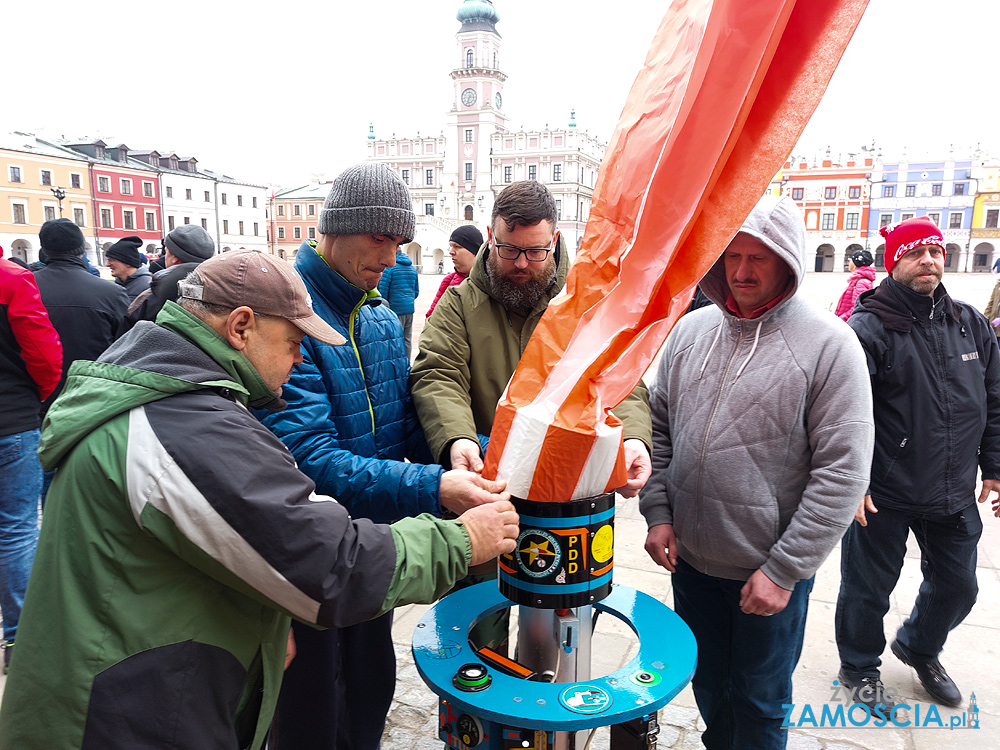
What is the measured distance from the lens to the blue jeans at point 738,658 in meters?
2.17

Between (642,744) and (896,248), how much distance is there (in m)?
2.83

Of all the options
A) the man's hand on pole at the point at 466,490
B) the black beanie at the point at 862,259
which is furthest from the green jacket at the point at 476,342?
the black beanie at the point at 862,259

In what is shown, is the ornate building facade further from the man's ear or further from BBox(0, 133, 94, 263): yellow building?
the man's ear

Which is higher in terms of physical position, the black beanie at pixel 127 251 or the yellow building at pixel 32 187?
the yellow building at pixel 32 187

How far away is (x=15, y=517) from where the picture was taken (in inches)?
139

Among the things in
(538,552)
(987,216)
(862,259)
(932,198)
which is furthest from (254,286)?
(932,198)

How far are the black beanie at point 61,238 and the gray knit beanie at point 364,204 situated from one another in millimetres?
3299

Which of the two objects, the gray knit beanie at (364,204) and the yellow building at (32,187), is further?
the yellow building at (32,187)

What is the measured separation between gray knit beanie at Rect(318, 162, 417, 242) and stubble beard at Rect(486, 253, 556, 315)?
0.40 m

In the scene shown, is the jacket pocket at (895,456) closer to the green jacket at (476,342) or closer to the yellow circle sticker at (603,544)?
the green jacket at (476,342)

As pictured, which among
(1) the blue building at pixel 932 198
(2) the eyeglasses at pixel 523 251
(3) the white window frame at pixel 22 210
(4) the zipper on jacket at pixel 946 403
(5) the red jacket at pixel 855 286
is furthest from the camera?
(1) the blue building at pixel 932 198

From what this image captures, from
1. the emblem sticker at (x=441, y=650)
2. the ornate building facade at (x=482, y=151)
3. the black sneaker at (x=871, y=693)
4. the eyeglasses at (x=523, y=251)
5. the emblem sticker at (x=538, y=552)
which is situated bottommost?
the black sneaker at (x=871, y=693)

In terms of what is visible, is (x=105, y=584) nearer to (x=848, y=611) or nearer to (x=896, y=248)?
(x=848, y=611)

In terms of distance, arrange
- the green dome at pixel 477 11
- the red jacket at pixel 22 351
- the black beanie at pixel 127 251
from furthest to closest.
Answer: the green dome at pixel 477 11, the black beanie at pixel 127 251, the red jacket at pixel 22 351
